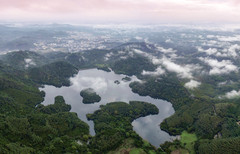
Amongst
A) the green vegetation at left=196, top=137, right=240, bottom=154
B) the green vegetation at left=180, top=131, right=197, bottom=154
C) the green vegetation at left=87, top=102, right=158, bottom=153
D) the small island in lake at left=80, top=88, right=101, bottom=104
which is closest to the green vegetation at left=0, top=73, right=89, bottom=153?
the green vegetation at left=87, top=102, right=158, bottom=153

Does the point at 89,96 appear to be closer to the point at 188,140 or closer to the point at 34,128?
the point at 34,128

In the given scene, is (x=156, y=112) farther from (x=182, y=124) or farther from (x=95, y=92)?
(x=95, y=92)

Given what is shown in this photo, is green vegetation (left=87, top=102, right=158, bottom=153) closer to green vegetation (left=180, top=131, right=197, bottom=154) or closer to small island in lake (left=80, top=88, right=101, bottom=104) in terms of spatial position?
small island in lake (left=80, top=88, right=101, bottom=104)

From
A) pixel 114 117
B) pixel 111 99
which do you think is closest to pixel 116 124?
pixel 114 117

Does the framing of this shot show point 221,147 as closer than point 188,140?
Yes

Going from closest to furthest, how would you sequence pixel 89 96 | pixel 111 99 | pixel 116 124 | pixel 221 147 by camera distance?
pixel 221 147 < pixel 116 124 < pixel 89 96 < pixel 111 99
